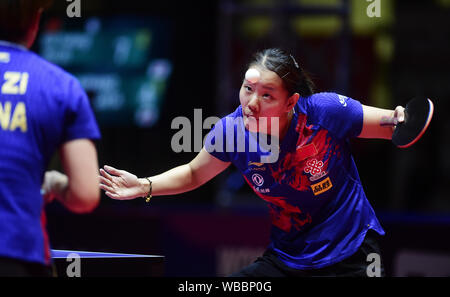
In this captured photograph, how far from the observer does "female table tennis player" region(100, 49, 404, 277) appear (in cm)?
290

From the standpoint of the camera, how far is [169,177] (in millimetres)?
3043

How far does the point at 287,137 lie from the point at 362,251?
2.07 feet

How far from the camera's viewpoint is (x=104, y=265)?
2.90 metres

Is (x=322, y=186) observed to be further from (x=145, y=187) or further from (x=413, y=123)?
(x=145, y=187)

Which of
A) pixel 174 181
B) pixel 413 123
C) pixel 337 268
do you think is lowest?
pixel 337 268

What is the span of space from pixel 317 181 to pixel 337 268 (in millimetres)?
409

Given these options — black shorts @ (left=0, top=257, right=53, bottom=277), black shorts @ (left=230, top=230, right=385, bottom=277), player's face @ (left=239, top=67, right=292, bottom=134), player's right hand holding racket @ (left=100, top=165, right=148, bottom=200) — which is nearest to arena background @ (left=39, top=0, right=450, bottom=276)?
black shorts @ (left=230, top=230, right=385, bottom=277)

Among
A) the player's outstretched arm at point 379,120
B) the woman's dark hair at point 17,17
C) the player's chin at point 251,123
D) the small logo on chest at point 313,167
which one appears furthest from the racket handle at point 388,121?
the woman's dark hair at point 17,17

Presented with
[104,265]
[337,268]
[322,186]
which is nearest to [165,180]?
[104,265]

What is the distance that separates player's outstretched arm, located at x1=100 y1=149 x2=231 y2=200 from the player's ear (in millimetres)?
428

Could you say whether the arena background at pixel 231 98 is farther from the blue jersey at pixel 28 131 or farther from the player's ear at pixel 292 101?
the blue jersey at pixel 28 131
